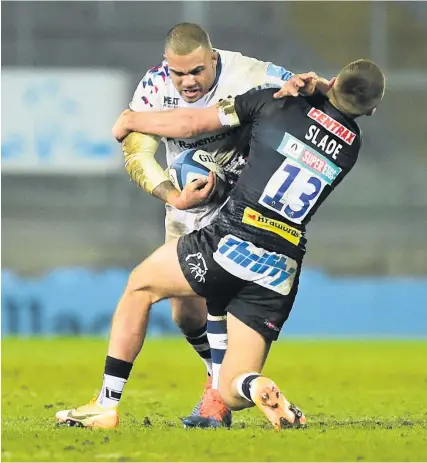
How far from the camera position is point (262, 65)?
6402mm

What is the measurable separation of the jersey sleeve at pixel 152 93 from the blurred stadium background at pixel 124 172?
7.77m

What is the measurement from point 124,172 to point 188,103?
889cm

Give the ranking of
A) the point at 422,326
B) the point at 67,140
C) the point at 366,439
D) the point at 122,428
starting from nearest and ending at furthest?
the point at 366,439 < the point at 122,428 < the point at 422,326 < the point at 67,140

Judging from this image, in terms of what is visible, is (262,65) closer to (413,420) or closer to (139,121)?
(139,121)

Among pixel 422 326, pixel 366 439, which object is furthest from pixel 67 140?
pixel 366 439

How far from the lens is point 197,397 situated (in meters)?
8.67

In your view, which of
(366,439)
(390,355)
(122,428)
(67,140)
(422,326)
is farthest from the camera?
(67,140)

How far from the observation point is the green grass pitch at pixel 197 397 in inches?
200

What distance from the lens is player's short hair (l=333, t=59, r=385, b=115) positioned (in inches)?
220

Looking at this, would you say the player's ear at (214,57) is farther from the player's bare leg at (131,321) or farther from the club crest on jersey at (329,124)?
the player's bare leg at (131,321)

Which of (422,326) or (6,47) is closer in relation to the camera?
(422,326)

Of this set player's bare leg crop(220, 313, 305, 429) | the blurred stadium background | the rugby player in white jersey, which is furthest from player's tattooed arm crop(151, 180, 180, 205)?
the blurred stadium background

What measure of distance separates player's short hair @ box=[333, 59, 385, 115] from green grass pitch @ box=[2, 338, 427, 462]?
1.63m

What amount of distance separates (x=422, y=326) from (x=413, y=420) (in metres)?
7.79
